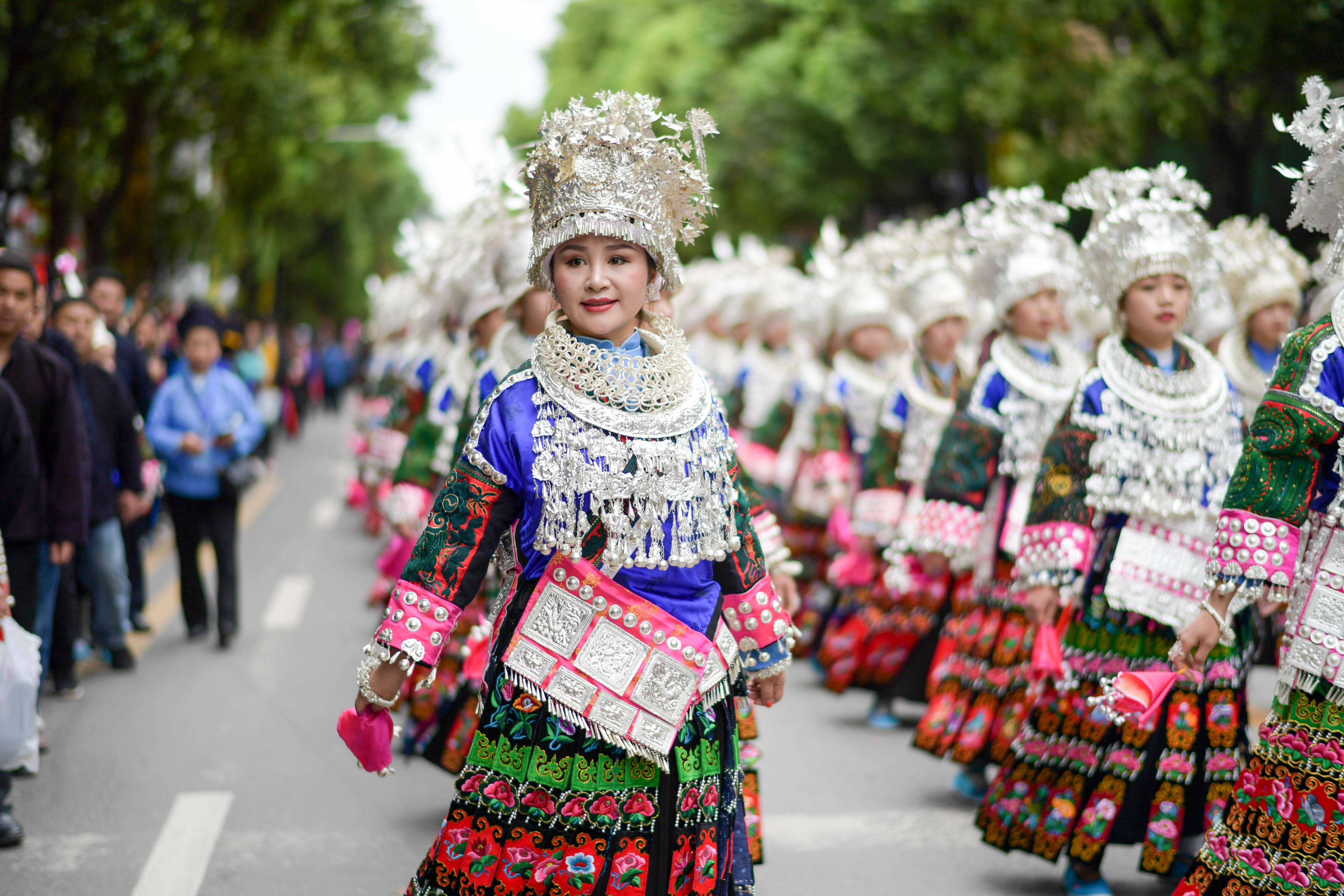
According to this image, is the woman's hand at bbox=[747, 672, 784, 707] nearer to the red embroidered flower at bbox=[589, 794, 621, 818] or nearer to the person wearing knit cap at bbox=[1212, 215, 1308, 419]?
the red embroidered flower at bbox=[589, 794, 621, 818]

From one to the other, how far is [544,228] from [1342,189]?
2.09 metres

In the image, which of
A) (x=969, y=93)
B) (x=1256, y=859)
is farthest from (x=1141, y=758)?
(x=969, y=93)

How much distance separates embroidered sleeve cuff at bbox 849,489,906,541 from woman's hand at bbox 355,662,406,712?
5.06 m

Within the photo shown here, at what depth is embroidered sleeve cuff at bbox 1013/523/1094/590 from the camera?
501 cm

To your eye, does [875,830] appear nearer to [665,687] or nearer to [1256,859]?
[1256,859]

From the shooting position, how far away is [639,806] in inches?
139

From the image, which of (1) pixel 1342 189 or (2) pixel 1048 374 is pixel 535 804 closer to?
(1) pixel 1342 189

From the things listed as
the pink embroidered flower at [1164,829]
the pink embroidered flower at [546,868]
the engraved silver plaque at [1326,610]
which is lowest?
the pink embroidered flower at [546,868]

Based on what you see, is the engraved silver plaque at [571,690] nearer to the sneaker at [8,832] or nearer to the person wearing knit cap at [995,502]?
the person wearing knit cap at [995,502]

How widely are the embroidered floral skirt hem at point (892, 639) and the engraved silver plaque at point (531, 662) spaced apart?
12.9 feet

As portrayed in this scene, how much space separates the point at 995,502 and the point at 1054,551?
5.16 ft

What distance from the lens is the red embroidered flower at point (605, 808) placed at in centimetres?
349

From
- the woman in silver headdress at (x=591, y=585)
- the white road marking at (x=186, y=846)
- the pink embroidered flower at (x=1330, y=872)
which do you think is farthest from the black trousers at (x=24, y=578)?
the pink embroidered flower at (x=1330, y=872)

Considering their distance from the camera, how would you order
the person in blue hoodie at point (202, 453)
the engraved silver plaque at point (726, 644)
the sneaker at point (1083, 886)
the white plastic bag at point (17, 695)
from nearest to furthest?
the engraved silver plaque at point (726, 644) < the white plastic bag at point (17, 695) < the sneaker at point (1083, 886) < the person in blue hoodie at point (202, 453)
